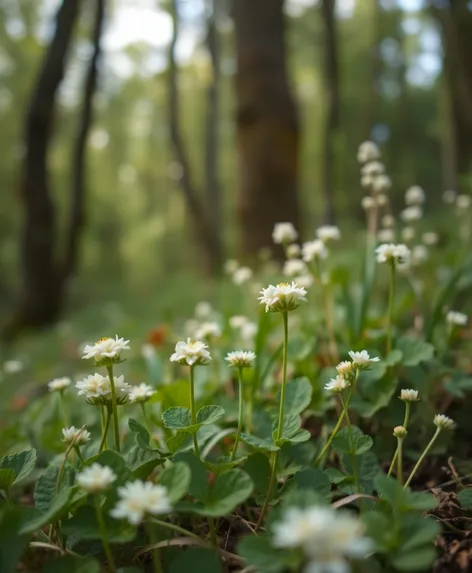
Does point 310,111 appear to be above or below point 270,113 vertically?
above

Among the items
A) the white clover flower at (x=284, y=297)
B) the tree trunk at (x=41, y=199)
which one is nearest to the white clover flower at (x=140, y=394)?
the white clover flower at (x=284, y=297)

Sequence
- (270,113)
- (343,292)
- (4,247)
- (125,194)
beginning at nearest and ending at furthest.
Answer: (343,292) < (270,113) < (4,247) < (125,194)

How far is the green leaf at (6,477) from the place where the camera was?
2.81 feet

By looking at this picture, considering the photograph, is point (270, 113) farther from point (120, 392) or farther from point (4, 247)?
point (4, 247)

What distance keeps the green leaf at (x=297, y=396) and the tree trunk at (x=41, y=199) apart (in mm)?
4444

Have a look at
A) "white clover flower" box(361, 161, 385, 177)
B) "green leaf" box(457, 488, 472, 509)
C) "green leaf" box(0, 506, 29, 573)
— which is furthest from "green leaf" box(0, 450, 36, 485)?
"white clover flower" box(361, 161, 385, 177)

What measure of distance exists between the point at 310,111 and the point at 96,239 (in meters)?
7.54

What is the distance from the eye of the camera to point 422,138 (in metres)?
14.8

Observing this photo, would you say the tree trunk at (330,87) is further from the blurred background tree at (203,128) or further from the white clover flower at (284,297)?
the white clover flower at (284,297)

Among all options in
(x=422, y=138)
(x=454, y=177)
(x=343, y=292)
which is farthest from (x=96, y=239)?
(x=343, y=292)

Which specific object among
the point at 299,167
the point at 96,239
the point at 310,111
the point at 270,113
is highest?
the point at 310,111

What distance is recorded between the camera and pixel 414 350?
123 cm

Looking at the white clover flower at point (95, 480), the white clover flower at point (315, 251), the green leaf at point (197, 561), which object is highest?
the white clover flower at point (315, 251)

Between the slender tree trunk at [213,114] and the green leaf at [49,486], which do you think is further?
the slender tree trunk at [213,114]
